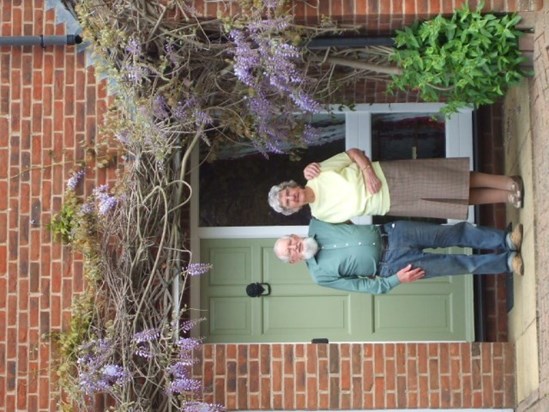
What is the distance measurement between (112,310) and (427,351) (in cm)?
245

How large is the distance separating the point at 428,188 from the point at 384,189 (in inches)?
13.4

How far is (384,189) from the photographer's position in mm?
6953

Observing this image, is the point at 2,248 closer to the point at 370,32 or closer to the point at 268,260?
the point at 268,260

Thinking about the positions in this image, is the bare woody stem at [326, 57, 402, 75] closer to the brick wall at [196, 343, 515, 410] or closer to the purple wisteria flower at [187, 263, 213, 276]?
the purple wisteria flower at [187, 263, 213, 276]

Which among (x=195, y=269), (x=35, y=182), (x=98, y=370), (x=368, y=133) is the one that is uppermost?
(x=368, y=133)

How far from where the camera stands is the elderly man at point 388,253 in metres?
6.84

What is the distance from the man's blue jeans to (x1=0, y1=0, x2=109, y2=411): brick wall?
90.9 inches

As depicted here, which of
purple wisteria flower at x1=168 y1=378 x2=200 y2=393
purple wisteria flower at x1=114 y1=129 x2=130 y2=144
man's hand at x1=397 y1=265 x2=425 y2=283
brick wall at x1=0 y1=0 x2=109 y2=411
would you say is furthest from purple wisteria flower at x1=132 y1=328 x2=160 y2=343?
man's hand at x1=397 y1=265 x2=425 y2=283

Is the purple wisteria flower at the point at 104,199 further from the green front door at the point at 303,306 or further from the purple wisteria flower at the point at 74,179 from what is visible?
the green front door at the point at 303,306

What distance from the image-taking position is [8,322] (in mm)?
7355

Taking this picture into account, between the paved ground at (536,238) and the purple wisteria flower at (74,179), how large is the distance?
11.4 feet

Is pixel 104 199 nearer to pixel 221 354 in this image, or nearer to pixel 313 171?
pixel 221 354

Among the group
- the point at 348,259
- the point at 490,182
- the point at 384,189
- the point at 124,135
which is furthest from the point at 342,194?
the point at 124,135

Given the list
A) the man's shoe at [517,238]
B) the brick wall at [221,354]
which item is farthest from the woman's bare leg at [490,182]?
the brick wall at [221,354]
